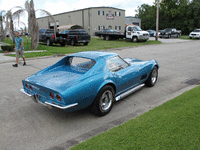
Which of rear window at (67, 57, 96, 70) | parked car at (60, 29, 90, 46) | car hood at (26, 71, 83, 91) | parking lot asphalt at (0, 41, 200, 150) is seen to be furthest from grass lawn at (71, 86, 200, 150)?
parked car at (60, 29, 90, 46)

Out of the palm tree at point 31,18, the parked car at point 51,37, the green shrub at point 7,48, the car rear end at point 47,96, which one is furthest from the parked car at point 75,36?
the car rear end at point 47,96

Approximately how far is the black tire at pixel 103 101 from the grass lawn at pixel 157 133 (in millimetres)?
774

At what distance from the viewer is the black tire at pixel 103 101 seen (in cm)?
410

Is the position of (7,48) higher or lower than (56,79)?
higher

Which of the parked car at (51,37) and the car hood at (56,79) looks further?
the parked car at (51,37)

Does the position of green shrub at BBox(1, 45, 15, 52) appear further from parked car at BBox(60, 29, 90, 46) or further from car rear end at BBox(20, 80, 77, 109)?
car rear end at BBox(20, 80, 77, 109)

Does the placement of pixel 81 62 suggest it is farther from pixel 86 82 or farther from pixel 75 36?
pixel 75 36

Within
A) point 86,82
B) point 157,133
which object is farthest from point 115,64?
point 157,133

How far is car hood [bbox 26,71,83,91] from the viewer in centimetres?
383

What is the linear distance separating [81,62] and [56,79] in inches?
39.6

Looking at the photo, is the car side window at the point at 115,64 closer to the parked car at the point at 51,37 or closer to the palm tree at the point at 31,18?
the palm tree at the point at 31,18

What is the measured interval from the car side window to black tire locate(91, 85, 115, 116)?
60 centimetres

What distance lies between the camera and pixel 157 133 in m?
3.22

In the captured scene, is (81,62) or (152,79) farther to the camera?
(152,79)
